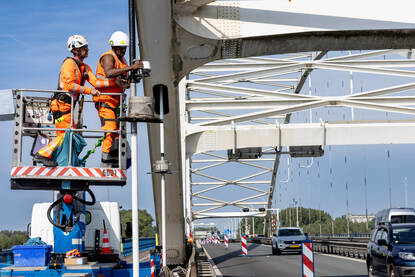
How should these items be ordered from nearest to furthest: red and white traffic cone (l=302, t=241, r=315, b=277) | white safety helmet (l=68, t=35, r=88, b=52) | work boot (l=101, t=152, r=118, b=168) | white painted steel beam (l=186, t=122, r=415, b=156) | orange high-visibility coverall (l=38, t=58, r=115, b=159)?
1. orange high-visibility coverall (l=38, t=58, r=115, b=159)
2. white safety helmet (l=68, t=35, r=88, b=52)
3. work boot (l=101, t=152, r=118, b=168)
4. red and white traffic cone (l=302, t=241, r=315, b=277)
5. white painted steel beam (l=186, t=122, r=415, b=156)

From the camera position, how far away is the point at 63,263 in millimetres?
10227

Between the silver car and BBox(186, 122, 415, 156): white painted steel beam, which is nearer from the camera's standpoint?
BBox(186, 122, 415, 156): white painted steel beam

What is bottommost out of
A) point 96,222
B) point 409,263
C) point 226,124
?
point 409,263

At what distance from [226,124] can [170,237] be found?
7.64 m

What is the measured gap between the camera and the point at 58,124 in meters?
10.3

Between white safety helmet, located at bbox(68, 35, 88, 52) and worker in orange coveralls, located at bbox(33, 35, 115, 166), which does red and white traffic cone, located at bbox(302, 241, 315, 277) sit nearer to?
worker in orange coveralls, located at bbox(33, 35, 115, 166)

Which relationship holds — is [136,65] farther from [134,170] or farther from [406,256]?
[406,256]

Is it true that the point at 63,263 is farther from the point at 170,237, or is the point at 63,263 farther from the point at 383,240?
the point at 170,237

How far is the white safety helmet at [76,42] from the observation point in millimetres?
10391

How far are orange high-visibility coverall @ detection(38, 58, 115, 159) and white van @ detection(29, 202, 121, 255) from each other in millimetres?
3509

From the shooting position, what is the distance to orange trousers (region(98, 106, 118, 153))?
10547 millimetres

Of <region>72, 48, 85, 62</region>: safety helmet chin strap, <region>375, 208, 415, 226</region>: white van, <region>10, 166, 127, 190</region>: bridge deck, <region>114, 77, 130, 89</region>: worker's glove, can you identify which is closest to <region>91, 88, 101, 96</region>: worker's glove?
<region>114, 77, 130, 89</region>: worker's glove

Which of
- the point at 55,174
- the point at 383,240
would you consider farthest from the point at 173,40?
the point at 383,240

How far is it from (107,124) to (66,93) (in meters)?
0.79
